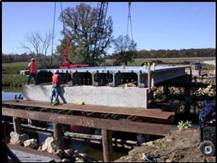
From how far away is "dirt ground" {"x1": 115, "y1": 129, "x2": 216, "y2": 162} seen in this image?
1062cm

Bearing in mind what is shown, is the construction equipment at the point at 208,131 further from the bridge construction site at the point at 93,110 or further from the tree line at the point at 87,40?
the tree line at the point at 87,40

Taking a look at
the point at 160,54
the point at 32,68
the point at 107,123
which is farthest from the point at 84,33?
the point at 160,54

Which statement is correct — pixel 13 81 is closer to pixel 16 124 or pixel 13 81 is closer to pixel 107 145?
pixel 16 124

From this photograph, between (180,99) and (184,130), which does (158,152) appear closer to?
(184,130)

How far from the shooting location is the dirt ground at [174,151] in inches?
418

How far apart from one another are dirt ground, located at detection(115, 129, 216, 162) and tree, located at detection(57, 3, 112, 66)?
42.0 m

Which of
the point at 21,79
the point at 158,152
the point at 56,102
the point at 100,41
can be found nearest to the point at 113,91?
the point at 56,102

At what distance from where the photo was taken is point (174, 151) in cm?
1121

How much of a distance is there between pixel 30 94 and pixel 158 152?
13.4 m

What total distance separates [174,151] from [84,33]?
159ft

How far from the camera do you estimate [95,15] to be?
59812mm

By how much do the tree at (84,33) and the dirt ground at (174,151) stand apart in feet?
138

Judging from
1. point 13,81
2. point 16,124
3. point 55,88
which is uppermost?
point 55,88

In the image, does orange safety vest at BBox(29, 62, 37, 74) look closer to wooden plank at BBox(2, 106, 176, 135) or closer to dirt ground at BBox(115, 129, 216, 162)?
wooden plank at BBox(2, 106, 176, 135)
